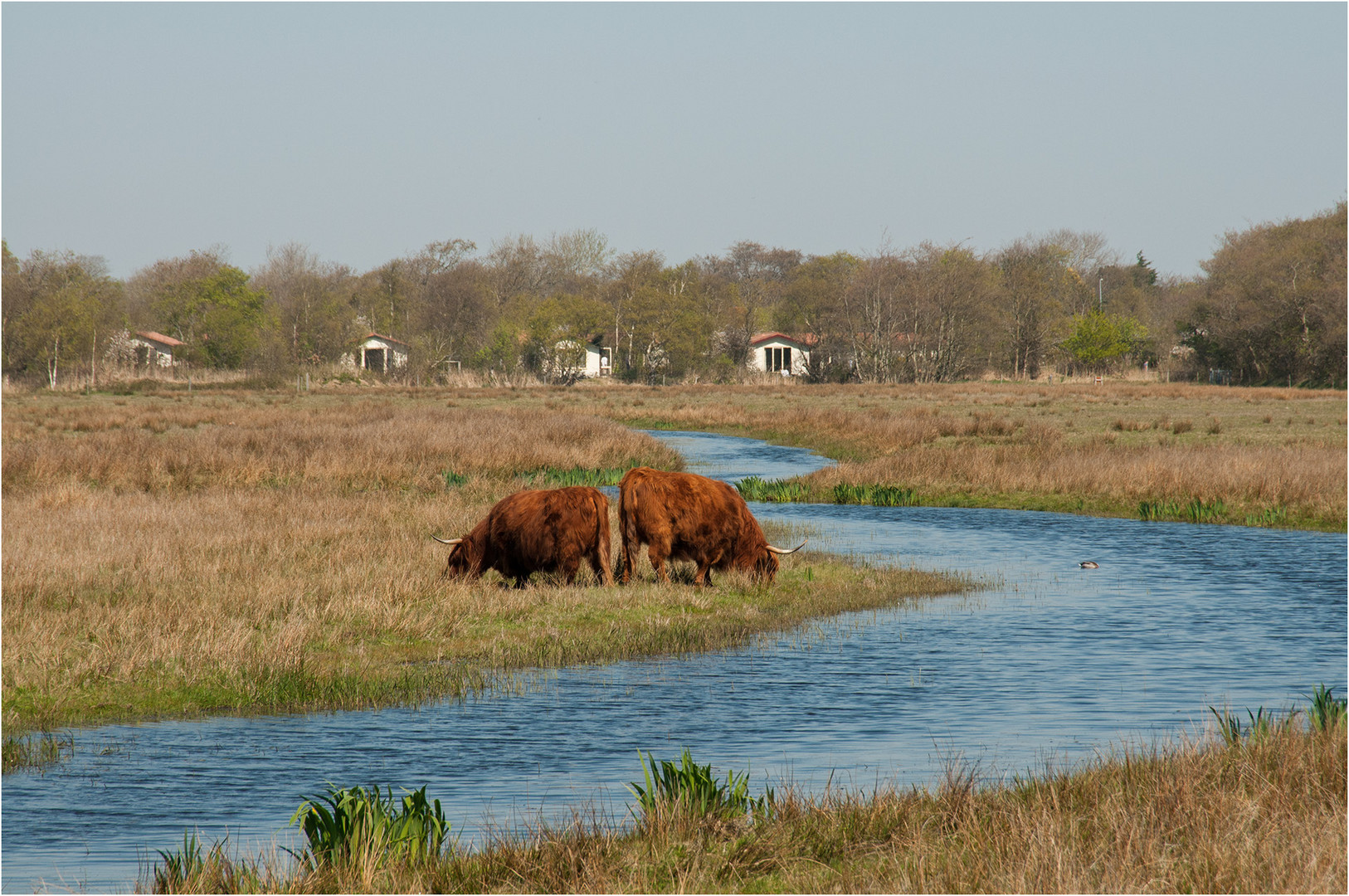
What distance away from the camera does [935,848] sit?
533cm

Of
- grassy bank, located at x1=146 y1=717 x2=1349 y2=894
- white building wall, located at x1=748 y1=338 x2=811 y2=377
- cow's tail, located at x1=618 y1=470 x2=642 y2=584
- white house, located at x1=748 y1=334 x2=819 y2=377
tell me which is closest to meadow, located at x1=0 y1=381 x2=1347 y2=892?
grassy bank, located at x1=146 y1=717 x2=1349 y2=894

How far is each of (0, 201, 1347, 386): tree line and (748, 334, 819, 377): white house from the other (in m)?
1.49

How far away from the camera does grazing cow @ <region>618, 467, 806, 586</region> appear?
1299 centimetres

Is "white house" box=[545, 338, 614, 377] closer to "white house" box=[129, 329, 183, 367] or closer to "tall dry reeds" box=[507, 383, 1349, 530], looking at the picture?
"tall dry reeds" box=[507, 383, 1349, 530]

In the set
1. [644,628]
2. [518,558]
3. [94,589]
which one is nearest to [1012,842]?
[644,628]

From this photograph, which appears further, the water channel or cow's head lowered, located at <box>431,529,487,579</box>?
cow's head lowered, located at <box>431,529,487,579</box>

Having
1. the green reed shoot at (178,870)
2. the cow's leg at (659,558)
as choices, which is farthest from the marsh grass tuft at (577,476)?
the green reed shoot at (178,870)

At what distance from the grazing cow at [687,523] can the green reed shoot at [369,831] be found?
7.54 meters

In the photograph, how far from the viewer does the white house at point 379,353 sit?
307 feet

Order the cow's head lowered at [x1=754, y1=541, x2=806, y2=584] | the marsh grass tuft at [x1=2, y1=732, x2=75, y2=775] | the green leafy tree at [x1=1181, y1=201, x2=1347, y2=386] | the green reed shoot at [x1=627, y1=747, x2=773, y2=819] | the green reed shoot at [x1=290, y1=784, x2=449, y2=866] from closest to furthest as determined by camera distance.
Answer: the green reed shoot at [x1=290, y1=784, x2=449, y2=866]
the green reed shoot at [x1=627, y1=747, x2=773, y2=819]
the marsh grass tuft at [x1=2, y1=732, x2=75, y2=775]
the cow's head lowered at [x1=754, y1=541, x2=806, y2=584]
the green leafy tree at [x1=1181, y1=201, x2=1347, y2=386]

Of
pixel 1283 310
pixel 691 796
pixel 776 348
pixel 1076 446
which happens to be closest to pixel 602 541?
pixel 691 796

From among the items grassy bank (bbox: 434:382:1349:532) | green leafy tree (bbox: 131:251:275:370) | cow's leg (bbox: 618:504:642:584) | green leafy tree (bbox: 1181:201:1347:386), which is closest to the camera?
cow's leg (bbox: 618:504:642:584)

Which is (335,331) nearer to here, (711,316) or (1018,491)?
(711,316)

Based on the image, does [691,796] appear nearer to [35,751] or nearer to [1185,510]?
[35,751]
